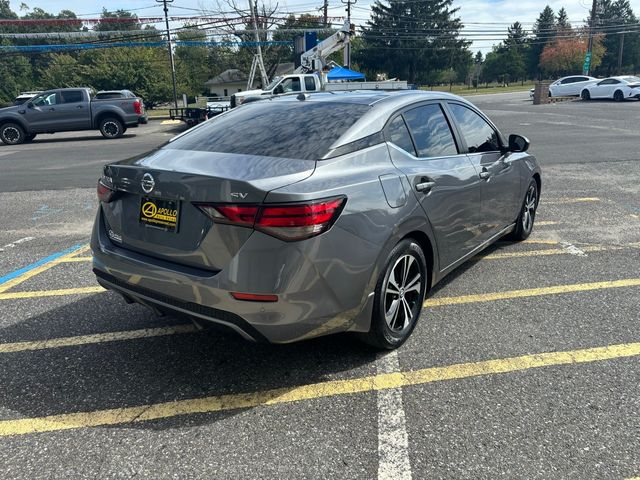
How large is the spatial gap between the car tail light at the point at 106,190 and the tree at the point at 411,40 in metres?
78.1

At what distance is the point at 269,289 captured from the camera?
2471mm

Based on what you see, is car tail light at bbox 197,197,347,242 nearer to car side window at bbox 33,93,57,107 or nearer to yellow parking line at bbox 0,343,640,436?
yellow parking line at bbox 0,343,640,436

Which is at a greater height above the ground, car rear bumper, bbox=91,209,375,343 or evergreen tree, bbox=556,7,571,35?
evergreen tree, bbox=556,7,571,35

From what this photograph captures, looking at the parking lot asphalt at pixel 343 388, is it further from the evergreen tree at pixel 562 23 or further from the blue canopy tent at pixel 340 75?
the evergreen tree at pixel 562 23

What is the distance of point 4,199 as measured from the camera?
8195 mm

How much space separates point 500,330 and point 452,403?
998 millimetres

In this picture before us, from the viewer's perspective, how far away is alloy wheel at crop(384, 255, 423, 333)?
10.2 ft

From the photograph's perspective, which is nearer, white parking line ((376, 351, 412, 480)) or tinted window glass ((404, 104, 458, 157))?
white parking line ((376, 351, 412, 480))

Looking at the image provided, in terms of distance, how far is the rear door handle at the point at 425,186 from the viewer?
10.4ft

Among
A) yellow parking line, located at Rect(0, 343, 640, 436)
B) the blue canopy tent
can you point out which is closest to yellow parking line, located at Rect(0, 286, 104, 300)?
yellow parking line, located at Rect(0, 343, 640, 436)

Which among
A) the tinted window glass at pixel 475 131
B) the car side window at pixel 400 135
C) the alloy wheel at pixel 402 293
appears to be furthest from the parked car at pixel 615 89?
the alloy wheel at pixel 402 293

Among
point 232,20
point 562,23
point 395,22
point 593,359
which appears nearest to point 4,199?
point 593,359

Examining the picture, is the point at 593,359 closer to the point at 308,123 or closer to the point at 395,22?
the point at 308,123

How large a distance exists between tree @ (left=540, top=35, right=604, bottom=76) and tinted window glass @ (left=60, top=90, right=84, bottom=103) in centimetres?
7465
